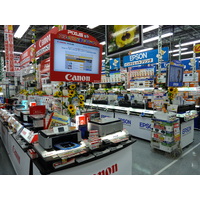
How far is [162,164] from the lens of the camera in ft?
10.2

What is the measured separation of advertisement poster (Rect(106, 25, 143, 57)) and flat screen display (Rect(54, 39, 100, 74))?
72cm

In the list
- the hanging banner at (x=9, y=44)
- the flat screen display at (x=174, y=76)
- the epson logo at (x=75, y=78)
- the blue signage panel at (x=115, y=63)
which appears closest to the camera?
the epson logo at (x=75, y=78)

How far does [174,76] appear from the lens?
3.79m

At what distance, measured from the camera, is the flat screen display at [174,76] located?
11.9 feet

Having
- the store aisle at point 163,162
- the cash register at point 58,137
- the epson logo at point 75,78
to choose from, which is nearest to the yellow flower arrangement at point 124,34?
the epson logo at point 75,78

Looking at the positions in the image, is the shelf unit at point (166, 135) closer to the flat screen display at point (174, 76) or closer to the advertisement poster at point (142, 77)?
the flat screen display at point (174, 76)

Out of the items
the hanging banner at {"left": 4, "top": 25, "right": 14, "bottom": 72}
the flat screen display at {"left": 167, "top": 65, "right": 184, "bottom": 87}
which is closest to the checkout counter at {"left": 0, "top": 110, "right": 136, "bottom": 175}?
the flat screen display at {"left": 167, "top": 65, "right": 184, "bottom": 87}

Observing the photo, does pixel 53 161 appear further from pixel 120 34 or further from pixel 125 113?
pixel 125 113

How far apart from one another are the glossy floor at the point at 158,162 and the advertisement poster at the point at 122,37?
91.4 inches

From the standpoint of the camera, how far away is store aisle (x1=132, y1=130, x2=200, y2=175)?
285cm

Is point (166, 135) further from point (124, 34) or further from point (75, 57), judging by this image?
point (75, 57)

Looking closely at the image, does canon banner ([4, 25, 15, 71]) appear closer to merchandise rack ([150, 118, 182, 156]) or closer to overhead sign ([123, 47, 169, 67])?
overhead sign ([123, 47, 169, 67])

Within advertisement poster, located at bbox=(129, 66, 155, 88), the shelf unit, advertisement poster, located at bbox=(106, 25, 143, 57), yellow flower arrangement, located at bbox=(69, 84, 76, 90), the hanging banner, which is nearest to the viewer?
yellow flower arrangement, located at bbox=(69, 84, 76, 90)

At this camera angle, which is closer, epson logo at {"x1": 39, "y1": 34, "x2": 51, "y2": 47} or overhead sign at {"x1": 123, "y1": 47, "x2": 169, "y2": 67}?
epson logo at {"x1": 39, "y1": 34, "x2": 51, "y2": 47}
